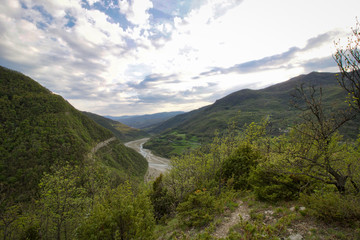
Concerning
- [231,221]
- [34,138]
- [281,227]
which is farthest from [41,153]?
[281,227]

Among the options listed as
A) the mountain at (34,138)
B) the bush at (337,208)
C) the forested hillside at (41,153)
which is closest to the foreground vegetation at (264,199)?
the bush at (337,208)

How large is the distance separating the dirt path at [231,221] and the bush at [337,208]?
15.4ft

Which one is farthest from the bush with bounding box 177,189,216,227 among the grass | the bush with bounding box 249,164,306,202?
the bush with bounding box 249,164,306,202

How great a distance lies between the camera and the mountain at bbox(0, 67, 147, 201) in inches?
1932

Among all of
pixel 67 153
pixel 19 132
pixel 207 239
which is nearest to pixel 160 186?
pixel 207 239

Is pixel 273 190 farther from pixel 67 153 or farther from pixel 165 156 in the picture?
pixel 165 156

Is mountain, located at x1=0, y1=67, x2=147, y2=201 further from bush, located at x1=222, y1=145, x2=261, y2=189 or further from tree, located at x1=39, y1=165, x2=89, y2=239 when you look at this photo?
bush, located at x1=222, y1=145, x2=261, y2=189

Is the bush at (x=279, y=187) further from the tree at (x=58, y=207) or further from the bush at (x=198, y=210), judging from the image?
the tree at (x=58, y=207)

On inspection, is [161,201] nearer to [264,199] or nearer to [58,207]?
[58,207]

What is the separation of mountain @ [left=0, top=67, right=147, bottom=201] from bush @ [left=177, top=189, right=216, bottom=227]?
28.1m

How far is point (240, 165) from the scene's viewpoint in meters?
20.4

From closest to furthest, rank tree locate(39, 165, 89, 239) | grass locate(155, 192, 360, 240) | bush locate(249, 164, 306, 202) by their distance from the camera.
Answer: grass locate(155, 192, 360, 240)
bush locate(249, 164, 306, 202)
tree locate(39, 165, 89, 239)

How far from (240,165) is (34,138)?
248ft

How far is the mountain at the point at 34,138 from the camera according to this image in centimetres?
4906
